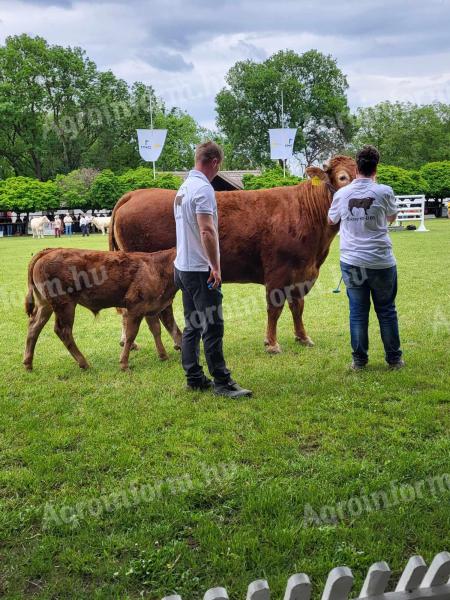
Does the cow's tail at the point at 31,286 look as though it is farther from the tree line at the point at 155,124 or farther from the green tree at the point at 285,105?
the green tree at the point at 285,105

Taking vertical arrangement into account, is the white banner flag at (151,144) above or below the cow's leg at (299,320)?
above

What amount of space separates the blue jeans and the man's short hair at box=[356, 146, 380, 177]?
98cm

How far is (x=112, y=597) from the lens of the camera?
260 cm

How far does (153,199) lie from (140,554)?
4.97 meters

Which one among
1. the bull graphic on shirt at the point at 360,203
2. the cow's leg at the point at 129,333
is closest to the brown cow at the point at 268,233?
the cow's leg at the point at 129,333

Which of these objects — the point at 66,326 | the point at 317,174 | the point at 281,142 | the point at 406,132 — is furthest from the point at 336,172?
the point at 406,132

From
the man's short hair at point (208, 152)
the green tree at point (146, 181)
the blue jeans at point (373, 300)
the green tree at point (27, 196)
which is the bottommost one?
the blue jeans at point (373, 300)

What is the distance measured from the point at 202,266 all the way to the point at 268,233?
2093mm

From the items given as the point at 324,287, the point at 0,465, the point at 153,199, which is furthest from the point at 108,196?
the point at 0,465

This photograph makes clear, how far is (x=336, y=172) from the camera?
6863mm

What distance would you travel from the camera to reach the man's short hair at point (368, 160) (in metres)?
5.58

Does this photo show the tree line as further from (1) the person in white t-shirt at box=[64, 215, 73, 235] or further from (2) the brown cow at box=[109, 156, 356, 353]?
(2) the brown cow at box=[109, 156, 356, 353]

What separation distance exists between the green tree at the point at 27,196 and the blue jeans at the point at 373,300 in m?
43.9

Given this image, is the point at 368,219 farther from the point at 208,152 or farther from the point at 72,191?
the point at 72,191
